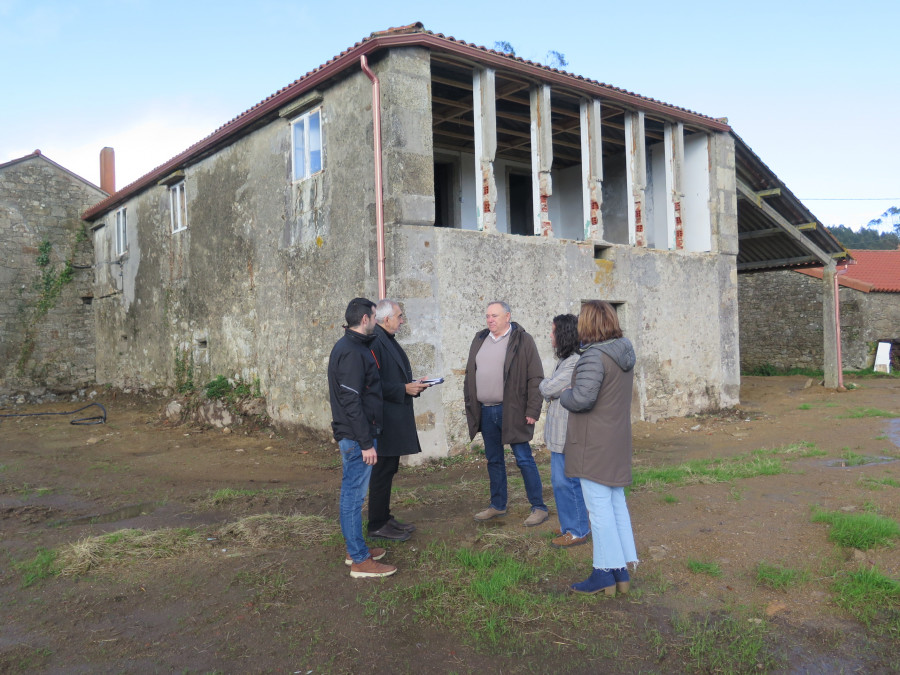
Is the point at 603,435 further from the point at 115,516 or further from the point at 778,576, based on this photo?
the point at 115,516

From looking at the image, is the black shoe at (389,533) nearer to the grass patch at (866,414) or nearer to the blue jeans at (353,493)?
the blue jeans at (353,493)

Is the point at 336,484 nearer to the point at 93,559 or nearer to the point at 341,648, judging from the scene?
the point at 93,559

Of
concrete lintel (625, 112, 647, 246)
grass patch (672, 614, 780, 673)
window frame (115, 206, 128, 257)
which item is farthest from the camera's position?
window frame (115, 206, 128, 257)

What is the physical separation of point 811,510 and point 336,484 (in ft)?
15.6

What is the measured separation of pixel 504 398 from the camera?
206 inches

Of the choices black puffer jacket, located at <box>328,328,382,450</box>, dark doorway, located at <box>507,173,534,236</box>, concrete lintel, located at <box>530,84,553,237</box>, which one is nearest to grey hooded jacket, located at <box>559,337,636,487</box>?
black puffer jacket, located at <box>328,328,382,450</box>

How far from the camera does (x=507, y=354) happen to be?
206 inches

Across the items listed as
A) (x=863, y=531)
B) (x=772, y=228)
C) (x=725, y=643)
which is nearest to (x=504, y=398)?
(x=725, y=643)

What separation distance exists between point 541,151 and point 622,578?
24.0 feet

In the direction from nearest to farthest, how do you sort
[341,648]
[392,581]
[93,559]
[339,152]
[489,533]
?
[341,648] → [392,581] → [93,559] → [489,533] → [339,152]

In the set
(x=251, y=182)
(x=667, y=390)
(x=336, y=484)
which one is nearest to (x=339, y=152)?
(x=251, y=182)

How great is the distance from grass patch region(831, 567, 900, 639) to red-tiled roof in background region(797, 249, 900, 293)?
54.5ft

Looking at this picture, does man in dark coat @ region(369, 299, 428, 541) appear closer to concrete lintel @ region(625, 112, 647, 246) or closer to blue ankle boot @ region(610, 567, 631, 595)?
blue ankle boot @ region(610, 567, 631, 595)

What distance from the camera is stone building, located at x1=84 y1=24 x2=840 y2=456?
27.5 feet
